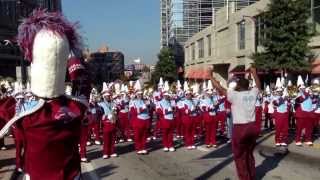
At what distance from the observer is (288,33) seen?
3344cm

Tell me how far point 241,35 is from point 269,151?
1620 inches

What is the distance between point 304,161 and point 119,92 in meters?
7.64

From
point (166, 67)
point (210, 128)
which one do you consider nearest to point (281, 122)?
point (210, 128)

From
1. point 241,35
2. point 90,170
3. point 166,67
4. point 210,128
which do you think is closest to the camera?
point 90,170

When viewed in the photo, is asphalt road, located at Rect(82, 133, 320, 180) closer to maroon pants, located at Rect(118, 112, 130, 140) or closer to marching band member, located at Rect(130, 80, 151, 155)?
marching band member, located at Rect(130, 80, 151, 155)

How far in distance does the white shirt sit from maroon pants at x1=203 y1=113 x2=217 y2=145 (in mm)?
7316

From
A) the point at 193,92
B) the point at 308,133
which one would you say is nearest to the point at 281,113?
the point at 308,133

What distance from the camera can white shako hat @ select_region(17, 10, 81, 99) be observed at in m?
4.85

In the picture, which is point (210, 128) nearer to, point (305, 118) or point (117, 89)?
point (305, 118)

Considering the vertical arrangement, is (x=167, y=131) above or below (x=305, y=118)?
below

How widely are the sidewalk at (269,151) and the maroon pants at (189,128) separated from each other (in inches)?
71.2

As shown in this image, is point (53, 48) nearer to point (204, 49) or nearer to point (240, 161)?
point (240, 161)

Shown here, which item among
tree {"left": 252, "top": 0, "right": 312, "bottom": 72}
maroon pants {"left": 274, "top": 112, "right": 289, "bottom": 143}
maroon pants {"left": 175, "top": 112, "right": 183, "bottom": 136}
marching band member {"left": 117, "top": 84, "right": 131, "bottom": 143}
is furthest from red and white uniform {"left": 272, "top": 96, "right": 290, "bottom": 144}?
tree {"left": 252, "top": 0, "right": 312, "bottom": 72}

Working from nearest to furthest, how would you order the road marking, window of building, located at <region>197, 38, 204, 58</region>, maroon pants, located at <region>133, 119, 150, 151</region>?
1. the road marking
2. maroon pants, located at <region>133, 119, 150, 151</region>
3. window of building, located at <region>197, 38, 204, 58</region>
